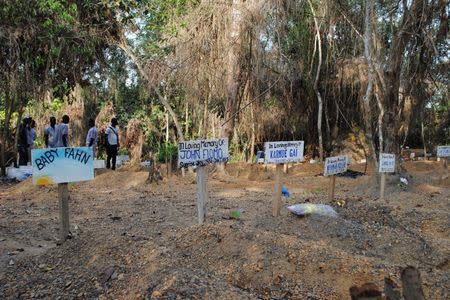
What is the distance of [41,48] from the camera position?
10055mm

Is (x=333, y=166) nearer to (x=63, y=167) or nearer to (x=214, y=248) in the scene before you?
(x=214, y=248)

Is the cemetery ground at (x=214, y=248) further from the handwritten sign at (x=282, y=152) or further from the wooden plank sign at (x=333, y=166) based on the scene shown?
the handwritten sign at (x=282, y=152)

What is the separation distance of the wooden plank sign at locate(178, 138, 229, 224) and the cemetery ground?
0.37m

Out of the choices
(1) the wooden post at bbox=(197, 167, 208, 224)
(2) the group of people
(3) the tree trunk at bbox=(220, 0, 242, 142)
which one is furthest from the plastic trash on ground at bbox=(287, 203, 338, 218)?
(2) the group of people

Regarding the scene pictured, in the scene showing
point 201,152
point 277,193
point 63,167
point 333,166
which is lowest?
point 277,193

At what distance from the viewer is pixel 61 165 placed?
5.45 m

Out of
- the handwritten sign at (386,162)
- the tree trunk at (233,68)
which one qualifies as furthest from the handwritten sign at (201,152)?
the tree trunk at (233,68)

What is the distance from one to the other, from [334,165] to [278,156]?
51.8 inches

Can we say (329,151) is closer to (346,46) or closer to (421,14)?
(346,46)

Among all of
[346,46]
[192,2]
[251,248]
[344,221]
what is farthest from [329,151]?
[251,248]

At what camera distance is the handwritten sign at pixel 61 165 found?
5.27 m

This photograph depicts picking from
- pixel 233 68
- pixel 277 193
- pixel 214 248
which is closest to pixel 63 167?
pixel 214 248

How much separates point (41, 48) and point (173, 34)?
10.4ft

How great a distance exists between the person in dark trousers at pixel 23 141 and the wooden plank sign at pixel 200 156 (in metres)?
9.11
